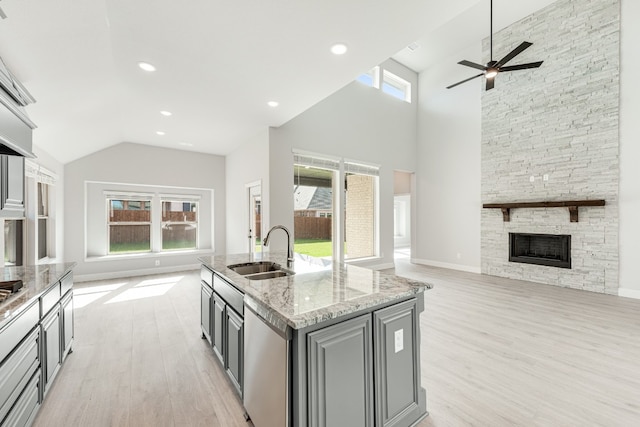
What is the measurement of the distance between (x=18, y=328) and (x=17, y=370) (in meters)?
0.23

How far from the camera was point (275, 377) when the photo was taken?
1.35 meters

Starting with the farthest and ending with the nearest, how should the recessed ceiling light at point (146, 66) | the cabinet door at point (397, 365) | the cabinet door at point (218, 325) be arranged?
the recessed ceiling light at point (146, 66), the cabinet door at point (218, 325), the cabinet door at point (397, 365)

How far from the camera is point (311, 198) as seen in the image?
218 inches

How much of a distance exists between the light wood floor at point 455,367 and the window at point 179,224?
7.67 feet

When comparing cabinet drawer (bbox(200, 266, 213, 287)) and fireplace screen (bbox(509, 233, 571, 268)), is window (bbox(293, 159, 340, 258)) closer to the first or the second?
cabinet drawer (bbox(200, 266, 213, 287))

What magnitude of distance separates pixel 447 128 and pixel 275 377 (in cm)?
686

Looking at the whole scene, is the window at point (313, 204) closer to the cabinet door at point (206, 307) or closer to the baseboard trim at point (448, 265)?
the cabinet door at point (206, 307)

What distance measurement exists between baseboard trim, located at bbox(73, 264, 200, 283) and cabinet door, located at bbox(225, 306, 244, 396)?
4675 mm

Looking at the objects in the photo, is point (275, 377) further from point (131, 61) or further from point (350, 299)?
point (131, 61)

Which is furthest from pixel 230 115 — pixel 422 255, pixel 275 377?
pixel 422 255

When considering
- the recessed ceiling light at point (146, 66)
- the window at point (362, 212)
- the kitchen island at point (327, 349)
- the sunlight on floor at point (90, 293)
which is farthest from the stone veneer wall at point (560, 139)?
the sunlight on floor at point (90, 293)

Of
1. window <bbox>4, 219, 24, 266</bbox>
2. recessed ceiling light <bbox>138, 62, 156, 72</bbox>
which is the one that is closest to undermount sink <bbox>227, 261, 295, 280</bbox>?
recessed ceiling light <bbox>138, 62, 156, 72</bbox>

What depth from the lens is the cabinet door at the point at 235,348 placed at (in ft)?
5.97

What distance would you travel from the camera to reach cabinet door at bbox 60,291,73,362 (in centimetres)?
228
